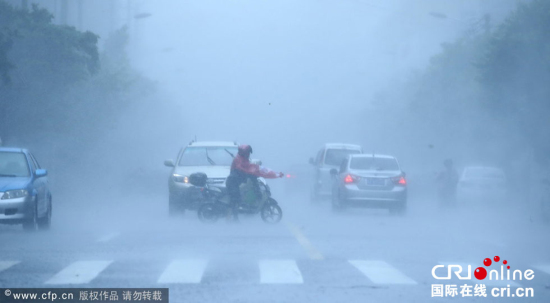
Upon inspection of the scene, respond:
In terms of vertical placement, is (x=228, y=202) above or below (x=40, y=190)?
below

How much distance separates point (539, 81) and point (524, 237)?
1691 cm

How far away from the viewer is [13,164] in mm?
16891

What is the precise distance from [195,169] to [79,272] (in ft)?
33.9

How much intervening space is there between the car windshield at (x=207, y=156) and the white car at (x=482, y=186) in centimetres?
1018

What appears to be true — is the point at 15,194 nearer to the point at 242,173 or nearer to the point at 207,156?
the point at 242,173

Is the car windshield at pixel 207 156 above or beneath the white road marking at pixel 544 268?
above

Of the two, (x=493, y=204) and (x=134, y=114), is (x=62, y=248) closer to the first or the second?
(x=493, y=204)

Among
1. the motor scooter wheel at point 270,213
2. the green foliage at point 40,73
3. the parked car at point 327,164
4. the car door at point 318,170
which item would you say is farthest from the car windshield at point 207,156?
the green foliage at point 40,73

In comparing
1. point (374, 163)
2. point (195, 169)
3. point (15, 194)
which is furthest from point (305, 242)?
point (374, 163)

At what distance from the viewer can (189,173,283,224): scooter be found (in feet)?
60.6

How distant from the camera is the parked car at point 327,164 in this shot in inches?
1103

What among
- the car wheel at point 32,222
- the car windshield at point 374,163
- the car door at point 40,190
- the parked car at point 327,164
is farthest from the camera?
the parked car at point 327,164

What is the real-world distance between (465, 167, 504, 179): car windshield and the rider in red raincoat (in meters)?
12.8

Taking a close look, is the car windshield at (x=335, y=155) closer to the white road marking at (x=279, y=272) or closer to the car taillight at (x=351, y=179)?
the car taillight at (x=351, y=179)
